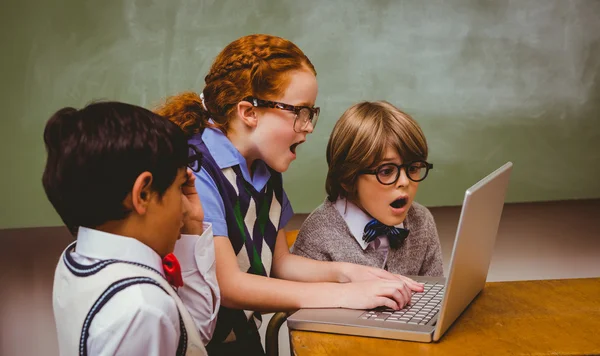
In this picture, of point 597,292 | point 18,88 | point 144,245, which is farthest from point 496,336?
point 18,88

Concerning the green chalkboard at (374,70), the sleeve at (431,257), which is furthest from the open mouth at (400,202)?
the green chalkboard at (374,70)

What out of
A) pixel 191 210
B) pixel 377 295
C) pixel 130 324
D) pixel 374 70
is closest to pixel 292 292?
pixel 377 295

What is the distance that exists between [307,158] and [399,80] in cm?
83

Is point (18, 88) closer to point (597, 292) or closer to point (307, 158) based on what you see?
point (307, 158)

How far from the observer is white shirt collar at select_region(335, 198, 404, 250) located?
5.80 feet

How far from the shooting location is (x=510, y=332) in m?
1.25

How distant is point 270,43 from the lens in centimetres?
162

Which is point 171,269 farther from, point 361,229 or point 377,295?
point 361,229

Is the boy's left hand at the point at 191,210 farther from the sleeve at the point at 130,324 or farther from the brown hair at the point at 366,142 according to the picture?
the brown hair at the point at 366,142

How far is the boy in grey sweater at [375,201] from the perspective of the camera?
173 centimetres

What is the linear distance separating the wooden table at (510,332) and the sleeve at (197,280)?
16 centimetres

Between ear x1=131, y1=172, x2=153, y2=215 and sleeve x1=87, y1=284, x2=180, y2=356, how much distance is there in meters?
0.12

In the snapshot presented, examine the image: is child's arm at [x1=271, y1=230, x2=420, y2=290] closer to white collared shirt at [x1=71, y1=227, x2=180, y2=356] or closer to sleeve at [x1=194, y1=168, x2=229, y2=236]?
sleeve at [x1=194, y1=168, x2=229, y2=236]

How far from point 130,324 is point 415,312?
0.56 metres
